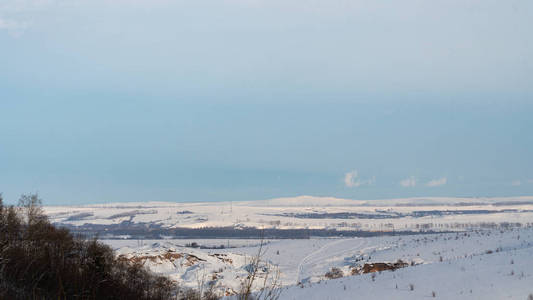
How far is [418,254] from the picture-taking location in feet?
102

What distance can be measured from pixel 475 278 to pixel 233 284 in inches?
904

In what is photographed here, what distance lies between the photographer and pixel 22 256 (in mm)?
9336

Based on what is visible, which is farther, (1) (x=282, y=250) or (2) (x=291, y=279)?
(1) (x=282, y=250)

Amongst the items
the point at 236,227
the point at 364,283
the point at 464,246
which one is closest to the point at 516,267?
the point at 364,283

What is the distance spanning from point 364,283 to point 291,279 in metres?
25.5

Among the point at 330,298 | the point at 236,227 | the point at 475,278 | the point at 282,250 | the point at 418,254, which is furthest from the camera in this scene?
the point at 236,227

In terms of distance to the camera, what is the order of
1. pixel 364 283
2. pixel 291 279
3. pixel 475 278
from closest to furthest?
pixel 475 278 < pixel 364 283 < pixel 291 279

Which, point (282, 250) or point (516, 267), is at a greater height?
point (516, 267)

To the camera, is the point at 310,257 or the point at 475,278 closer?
the point at 475,278

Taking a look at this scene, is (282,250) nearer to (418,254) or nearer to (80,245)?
(418,254)

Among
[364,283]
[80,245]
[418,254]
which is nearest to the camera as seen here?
[80,245]

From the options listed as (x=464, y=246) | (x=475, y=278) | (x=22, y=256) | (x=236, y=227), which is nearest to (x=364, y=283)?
(x=475, y=278)

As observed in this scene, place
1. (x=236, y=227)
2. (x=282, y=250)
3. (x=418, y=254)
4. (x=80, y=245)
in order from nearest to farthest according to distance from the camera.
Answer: (x=80, y=245)
(x=418, y=254)
(x=282, y=250)
(x=236, y=227)

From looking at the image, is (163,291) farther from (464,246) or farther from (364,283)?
(464,246)
